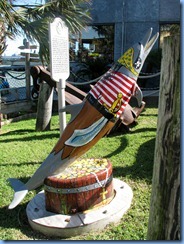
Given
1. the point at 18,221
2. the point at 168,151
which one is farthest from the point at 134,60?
the point at 18,221

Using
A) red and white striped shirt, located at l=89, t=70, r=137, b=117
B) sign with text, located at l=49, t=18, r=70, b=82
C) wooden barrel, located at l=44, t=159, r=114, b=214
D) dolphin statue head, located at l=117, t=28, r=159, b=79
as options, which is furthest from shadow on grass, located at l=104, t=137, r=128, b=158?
dolphin statue head, located at l=117, t=28, r=159, b=79

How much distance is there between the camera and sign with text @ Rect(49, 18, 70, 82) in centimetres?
368

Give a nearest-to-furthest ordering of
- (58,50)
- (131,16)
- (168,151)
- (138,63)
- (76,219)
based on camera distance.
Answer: (168,151)
(76,219)
(138,63)
(58,50)
(131,16)

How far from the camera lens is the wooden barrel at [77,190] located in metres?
2.88

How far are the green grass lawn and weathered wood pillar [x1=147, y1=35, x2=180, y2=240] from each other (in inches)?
46.8

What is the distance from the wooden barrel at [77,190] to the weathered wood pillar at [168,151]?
51.6 inches

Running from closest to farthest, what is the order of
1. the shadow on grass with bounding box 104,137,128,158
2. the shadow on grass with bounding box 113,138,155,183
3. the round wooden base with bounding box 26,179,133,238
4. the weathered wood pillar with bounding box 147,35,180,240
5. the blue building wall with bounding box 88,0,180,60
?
the weathered wood pillar with bounding box 147,35,180,240 → the round wooden base with bounding box 26,179,133,238 → the shadow on grass with bounding box 113,138,155,183 → the shadow on grass with bounding box 104,137,128,158 → the blue building wall with bounding box 88,0,180,60

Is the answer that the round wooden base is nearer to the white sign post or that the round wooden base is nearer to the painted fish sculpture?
the painted fish sculpture

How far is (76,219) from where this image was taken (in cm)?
285

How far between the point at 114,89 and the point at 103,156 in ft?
6.73

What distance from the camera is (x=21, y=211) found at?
3318 mm

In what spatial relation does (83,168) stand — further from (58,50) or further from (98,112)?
(58,50)

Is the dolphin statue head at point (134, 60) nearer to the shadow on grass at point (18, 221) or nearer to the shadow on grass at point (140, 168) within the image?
the shadow on grass at point (140, 168)

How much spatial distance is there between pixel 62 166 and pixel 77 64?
32.8 ft
